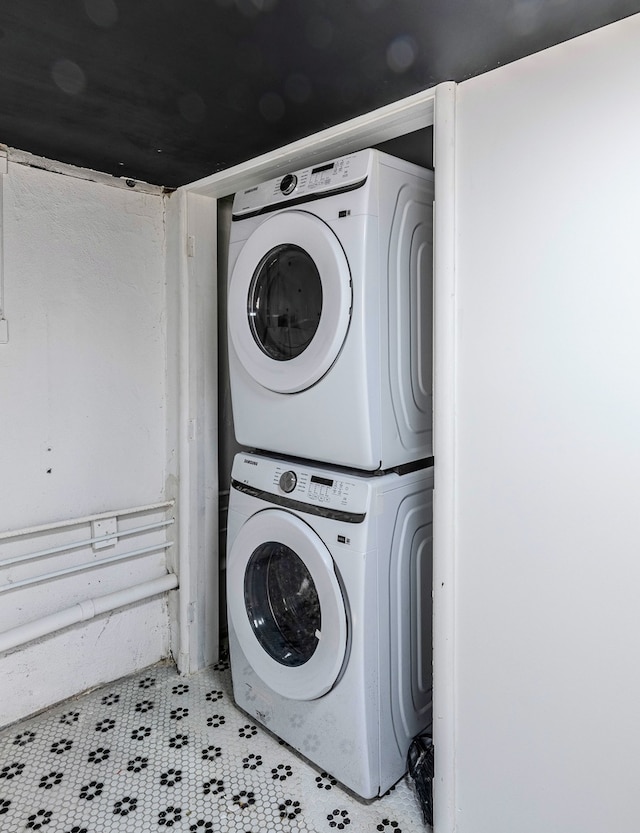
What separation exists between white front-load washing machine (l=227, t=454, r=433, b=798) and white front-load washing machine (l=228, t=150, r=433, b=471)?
0.14m

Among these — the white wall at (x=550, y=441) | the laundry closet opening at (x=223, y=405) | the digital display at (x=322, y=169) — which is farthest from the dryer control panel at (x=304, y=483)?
the digital display at (x=322, y=169)

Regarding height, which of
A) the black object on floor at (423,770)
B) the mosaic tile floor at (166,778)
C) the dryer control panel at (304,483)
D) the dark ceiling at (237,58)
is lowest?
the mosaic tile floor at (166,778)

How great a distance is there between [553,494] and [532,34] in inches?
42.2

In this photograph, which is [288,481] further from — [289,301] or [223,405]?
[223,405]

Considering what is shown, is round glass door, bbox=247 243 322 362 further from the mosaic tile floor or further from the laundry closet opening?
the mosaic tile floor

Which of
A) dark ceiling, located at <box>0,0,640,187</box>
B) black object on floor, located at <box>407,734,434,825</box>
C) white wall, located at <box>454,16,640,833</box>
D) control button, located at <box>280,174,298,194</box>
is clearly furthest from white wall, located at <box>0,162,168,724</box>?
white wall, located at <box>454,16,640,833</box>

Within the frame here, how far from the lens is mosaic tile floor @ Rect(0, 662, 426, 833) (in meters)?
1.69

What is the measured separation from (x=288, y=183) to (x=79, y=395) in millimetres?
1194

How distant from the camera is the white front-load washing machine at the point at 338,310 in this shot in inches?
65.6

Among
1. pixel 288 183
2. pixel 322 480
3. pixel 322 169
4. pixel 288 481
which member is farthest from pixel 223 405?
pixel 322 169

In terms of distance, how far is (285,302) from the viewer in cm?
192

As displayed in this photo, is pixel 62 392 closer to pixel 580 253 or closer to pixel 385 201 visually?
pixel 385 201

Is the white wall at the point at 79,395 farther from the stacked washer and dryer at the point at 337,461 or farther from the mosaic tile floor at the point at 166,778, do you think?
the stacked washer and dryer at the point at 337,461

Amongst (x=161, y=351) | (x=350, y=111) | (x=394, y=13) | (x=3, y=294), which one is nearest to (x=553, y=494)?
(x=394, y=13)
